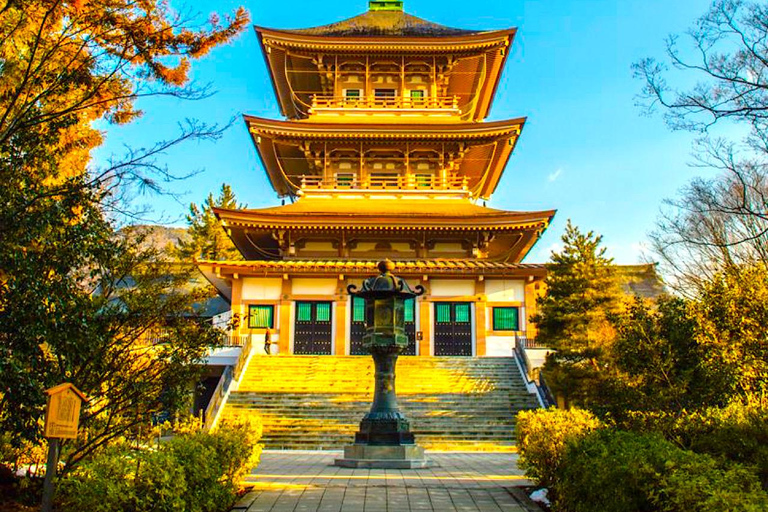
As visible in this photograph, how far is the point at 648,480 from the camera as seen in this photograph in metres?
5.54

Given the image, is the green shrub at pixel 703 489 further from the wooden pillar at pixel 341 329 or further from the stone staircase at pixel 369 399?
the wooden pillar at pixel 341 329

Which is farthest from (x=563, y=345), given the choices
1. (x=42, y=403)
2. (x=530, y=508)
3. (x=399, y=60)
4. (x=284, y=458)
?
(x=399, y=60)

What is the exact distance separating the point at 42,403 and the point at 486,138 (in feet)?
88.0

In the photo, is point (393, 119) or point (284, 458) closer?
point (284, 458)

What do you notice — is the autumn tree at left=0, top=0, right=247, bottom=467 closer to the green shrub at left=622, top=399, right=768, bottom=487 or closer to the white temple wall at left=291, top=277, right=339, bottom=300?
the green shrub at left=622, top=399, right=768, bottom=487

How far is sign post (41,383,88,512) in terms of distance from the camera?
5.71 meters

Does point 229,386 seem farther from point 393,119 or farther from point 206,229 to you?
point 206,229

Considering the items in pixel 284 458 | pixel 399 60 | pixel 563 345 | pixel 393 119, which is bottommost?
pixel 284 458

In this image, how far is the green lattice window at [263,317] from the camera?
91.8 ft

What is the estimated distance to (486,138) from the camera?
31.2 metres

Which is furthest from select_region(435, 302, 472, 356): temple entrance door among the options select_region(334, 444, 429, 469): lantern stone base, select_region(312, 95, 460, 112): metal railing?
select_region(334, 444, 429, 469): lantern stone base

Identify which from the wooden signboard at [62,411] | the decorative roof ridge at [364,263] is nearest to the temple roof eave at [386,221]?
the decorative roof ridge at [364,263]

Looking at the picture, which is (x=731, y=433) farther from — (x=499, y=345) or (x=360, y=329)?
(x=360, y=329)

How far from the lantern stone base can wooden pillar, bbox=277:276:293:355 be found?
15.0 metres
